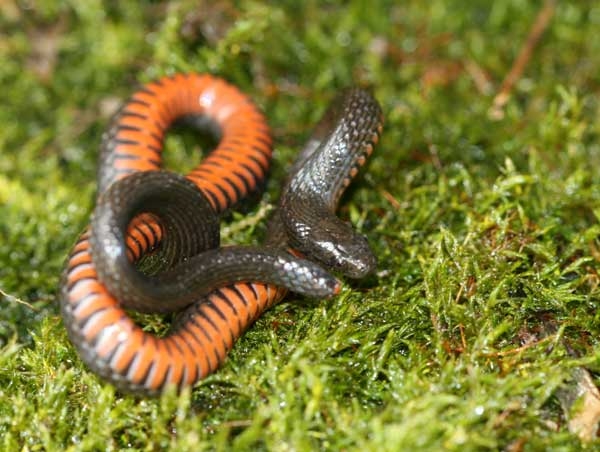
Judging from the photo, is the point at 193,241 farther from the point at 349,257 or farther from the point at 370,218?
the point at 370,218

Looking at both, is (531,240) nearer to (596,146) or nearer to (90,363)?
(596,146)

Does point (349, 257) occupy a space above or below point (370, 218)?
above

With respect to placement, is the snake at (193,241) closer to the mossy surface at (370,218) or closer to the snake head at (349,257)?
the snake head at (349,257)

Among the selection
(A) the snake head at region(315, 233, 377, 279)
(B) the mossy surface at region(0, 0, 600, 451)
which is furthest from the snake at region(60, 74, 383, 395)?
(B) the mossy surface at region(0, 0, 600, 451)

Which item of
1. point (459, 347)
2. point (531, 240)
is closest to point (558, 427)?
point (459, 347)

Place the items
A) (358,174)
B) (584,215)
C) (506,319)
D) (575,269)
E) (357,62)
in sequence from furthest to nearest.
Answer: (357,62), (358,174), (584,215), (575,269), (506,319)

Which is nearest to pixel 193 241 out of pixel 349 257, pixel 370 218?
pixel 349 257
